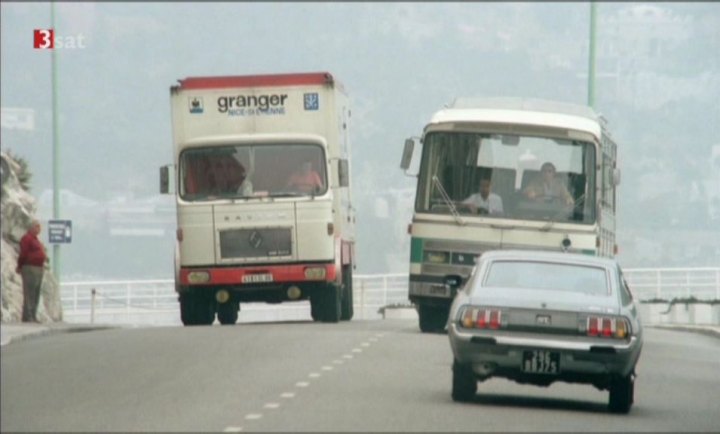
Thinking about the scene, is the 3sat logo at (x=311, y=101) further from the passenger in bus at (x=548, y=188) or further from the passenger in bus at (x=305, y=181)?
the passenger in bus at (x=548, y=188)

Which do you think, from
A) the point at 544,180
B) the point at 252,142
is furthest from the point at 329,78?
the point at 544,180

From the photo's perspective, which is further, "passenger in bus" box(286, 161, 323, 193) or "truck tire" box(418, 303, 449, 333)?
"passenger in bus" box(286, 161, 323, 193)

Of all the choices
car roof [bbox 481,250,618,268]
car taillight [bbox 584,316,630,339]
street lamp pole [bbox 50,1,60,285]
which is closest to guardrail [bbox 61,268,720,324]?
street lamp pole [bbox 50,1,60,285]

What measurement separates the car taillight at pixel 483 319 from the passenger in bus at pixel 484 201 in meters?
12.0

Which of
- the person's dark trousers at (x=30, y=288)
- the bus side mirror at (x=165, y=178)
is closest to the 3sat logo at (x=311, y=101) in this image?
the bus side mirror at (x=165, y=178)

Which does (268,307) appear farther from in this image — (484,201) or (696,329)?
(484,201)

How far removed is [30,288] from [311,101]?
658 cm

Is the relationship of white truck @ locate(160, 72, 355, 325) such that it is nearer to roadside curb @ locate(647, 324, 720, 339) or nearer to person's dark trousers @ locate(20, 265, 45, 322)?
person's dark trousers @ locate(20, 265, 45, 322)

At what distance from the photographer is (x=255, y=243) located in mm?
36000

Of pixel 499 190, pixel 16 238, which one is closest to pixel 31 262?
pixel 16 238

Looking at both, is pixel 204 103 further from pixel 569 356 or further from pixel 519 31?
pixel 519 31

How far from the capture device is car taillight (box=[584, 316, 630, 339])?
19.9m

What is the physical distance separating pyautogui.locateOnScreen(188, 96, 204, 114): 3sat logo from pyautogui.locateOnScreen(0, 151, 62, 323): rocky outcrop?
9.43 meters

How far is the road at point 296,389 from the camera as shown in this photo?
60.7ft
